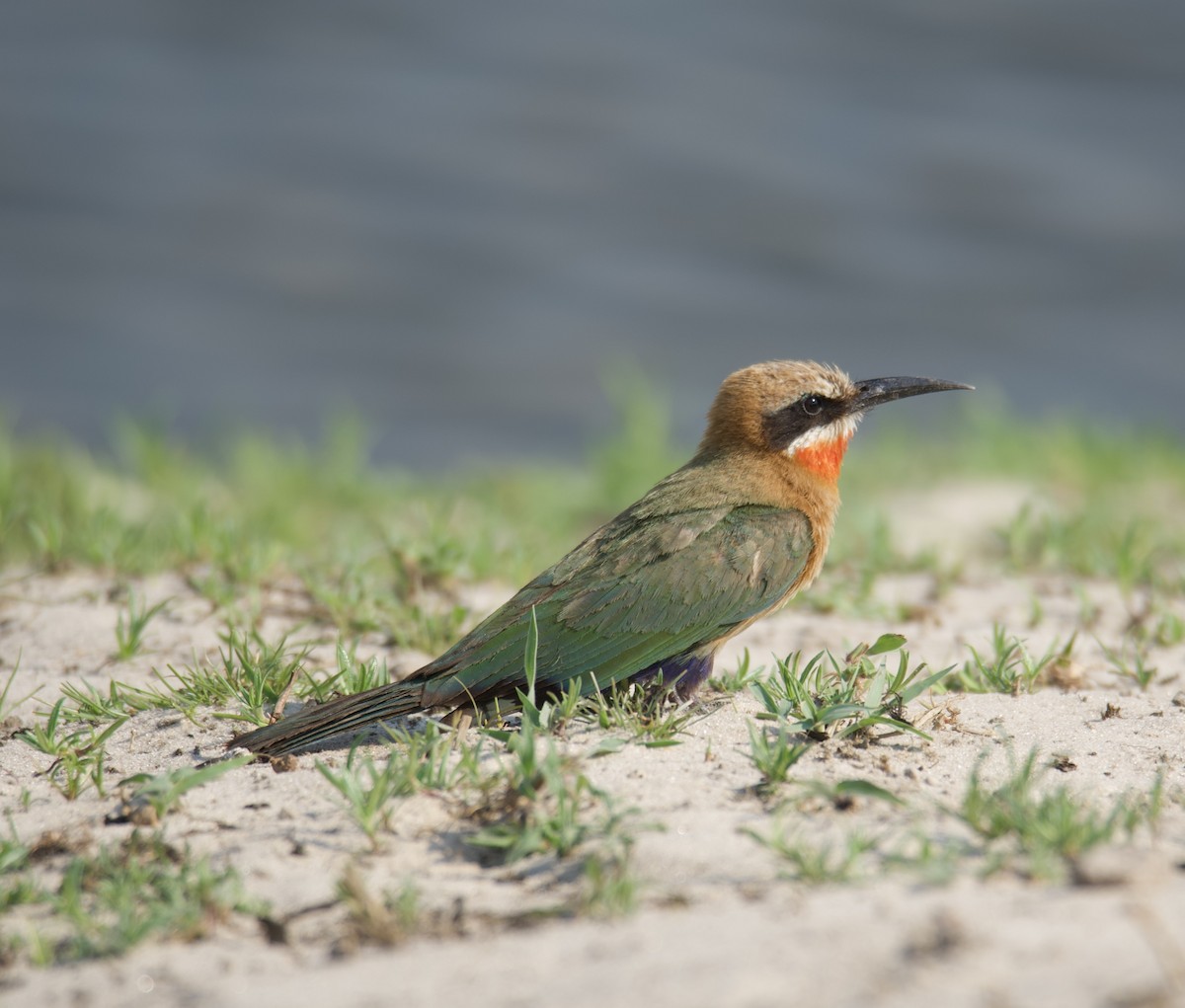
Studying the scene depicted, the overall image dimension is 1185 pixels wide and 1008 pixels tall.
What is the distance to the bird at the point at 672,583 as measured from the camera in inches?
121

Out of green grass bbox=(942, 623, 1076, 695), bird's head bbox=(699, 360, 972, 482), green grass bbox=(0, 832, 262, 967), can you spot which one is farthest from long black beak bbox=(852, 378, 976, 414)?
green grass bbox=(0, 832, 262, 967)

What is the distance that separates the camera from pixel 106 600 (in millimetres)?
4125

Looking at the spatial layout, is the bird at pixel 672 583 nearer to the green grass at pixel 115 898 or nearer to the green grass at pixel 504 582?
the green grass at pixel 504 582

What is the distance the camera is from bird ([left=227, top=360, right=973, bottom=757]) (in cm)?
308

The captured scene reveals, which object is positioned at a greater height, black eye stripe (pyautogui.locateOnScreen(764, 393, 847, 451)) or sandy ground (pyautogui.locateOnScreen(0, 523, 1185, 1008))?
black eye stripe (pyautogui.locateOnScreen(764, 393, 847, 451))

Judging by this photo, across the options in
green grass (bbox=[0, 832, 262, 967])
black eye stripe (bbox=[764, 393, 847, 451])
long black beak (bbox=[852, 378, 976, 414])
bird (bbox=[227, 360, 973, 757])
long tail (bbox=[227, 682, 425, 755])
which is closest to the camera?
green grass (bbox=[0, 832, 262, 967])

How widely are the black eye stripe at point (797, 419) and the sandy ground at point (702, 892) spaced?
0.92 m

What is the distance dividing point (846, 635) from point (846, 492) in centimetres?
221

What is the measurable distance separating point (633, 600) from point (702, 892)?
110 centimetres

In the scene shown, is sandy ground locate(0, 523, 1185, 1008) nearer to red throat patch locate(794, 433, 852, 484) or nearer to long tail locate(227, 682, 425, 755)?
long tail locate(227, 682, 425, 755)

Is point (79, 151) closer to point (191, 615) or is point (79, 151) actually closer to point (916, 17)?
point (916, 17)

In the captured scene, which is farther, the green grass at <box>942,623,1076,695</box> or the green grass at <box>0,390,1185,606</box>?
the green grass at <box>0,390,1185,606</box>

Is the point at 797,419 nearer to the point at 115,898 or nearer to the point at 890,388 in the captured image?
the point at 890,388

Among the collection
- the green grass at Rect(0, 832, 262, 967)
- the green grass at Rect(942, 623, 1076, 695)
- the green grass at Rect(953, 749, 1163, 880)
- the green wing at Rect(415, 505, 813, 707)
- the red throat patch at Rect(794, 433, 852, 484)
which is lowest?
the green grass at Rect(0, 832, 262, 967)
